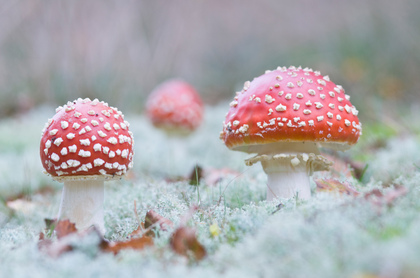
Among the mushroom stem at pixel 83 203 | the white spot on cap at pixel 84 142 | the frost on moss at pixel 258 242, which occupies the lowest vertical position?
the frost on moss at pixel 258 242

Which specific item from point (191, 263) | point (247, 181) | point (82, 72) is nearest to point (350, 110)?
point (247, 181)

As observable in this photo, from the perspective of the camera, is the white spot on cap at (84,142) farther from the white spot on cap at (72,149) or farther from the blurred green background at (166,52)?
the blurred green background at (166,52)

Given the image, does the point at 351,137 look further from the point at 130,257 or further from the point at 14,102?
the point at 14,102

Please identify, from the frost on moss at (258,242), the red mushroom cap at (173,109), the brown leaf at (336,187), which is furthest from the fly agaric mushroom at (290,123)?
the red mushroom cap at (173,109)

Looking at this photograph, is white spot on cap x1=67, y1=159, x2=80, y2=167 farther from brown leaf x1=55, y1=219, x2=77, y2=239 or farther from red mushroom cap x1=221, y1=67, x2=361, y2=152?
red mushroom cap x1=221, y1=67, x2=361, y2=152

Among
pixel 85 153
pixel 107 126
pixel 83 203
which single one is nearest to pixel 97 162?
pixel 85 153
